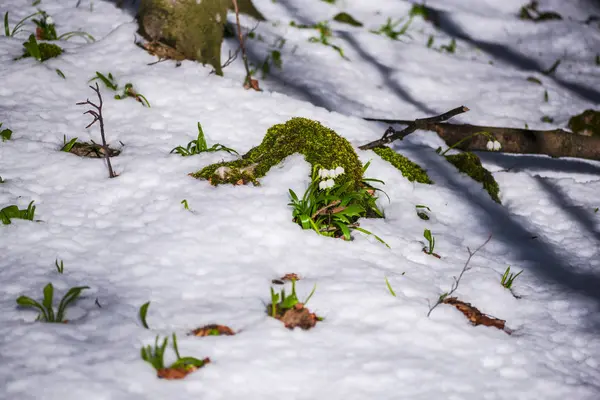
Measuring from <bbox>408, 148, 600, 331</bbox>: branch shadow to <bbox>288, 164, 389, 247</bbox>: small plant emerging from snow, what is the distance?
1.18 metres

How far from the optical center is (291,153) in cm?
363

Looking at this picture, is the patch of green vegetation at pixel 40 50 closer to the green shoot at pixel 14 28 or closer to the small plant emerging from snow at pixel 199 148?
the green shoot at pixel 14 28

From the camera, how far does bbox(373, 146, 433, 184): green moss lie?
4087mm

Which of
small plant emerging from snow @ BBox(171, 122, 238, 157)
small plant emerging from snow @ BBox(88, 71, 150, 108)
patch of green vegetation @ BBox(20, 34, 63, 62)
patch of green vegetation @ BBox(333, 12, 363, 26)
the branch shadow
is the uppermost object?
patch of green vegetation @ BBox(333, 12, 363, 26)

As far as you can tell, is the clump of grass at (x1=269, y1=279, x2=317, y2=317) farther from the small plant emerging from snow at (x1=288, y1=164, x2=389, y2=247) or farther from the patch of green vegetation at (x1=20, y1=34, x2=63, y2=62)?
the patch of green vegetation at (x1=20, y1=34, x2=63, y2=62)

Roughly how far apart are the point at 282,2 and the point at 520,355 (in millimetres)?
7815

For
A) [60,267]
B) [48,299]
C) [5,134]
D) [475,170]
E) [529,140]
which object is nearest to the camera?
[48,299]

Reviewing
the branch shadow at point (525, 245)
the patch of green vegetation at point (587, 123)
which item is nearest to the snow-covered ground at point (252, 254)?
the branch shadow at point (525, 245)

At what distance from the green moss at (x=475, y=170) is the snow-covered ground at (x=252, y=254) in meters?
0.13

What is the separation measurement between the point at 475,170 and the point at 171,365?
336 centimetres

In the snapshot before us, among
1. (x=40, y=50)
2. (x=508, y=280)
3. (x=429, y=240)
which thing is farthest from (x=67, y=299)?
(x=40, y=50)

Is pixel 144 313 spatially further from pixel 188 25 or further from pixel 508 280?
pixel 188 25

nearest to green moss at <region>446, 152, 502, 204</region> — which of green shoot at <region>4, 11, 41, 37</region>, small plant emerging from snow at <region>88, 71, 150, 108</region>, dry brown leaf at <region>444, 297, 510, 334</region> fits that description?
dry brown leaf at <region>444, 297, 510, 334</region>

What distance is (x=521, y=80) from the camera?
7.13m
